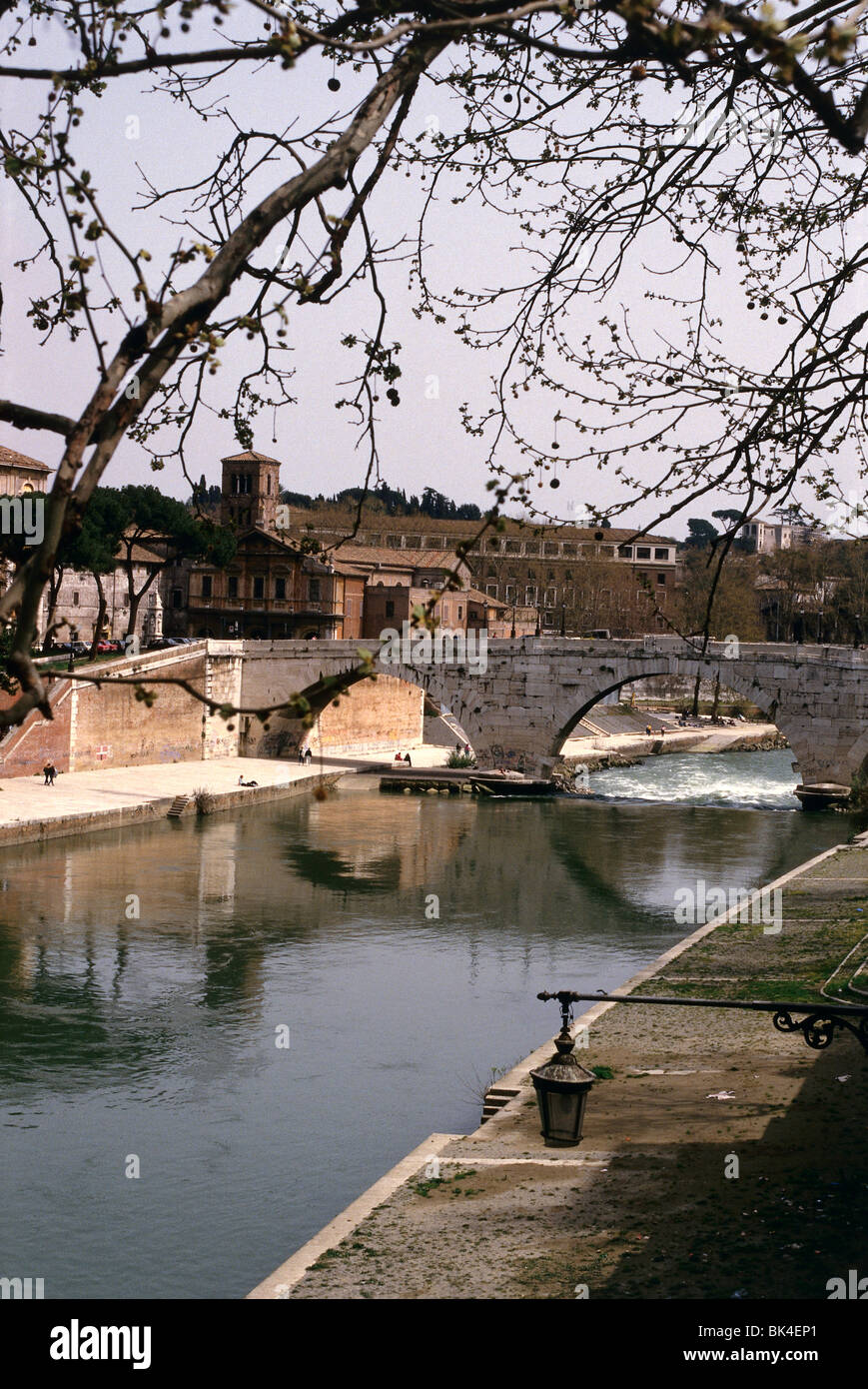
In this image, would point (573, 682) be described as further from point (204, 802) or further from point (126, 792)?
point (126, 792)

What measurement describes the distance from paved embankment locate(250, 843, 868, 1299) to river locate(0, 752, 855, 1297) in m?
1.76

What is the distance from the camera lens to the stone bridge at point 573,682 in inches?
1231

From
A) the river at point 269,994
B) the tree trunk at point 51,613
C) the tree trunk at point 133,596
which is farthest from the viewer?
the tree trunk at point 133,596

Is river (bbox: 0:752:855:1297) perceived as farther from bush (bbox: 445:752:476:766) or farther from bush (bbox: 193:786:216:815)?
bush (bbox: 445:752:476:766)

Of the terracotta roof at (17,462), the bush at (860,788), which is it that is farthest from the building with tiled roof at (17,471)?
the bush at (860,788)

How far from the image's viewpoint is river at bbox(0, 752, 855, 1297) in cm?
941

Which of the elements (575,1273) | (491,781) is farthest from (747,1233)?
(491,781)

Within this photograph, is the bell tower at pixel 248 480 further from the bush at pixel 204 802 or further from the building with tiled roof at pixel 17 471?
the bush at pixel 204 802

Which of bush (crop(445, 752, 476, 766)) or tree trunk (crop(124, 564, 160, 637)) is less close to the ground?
tree trunk (crop(124, 564, 160, 637))

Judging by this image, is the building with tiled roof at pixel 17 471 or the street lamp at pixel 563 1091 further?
the building with tiled roof at pixel 17 471

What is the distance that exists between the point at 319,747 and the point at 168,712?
20.5ft

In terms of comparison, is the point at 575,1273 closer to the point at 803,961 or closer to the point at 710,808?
the point at 803,961

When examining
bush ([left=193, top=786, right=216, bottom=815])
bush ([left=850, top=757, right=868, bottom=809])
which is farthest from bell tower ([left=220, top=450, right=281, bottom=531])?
bush ([left=850, top=757, right=868, bottom=809])

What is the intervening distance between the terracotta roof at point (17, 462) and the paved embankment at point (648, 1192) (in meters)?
31.6
